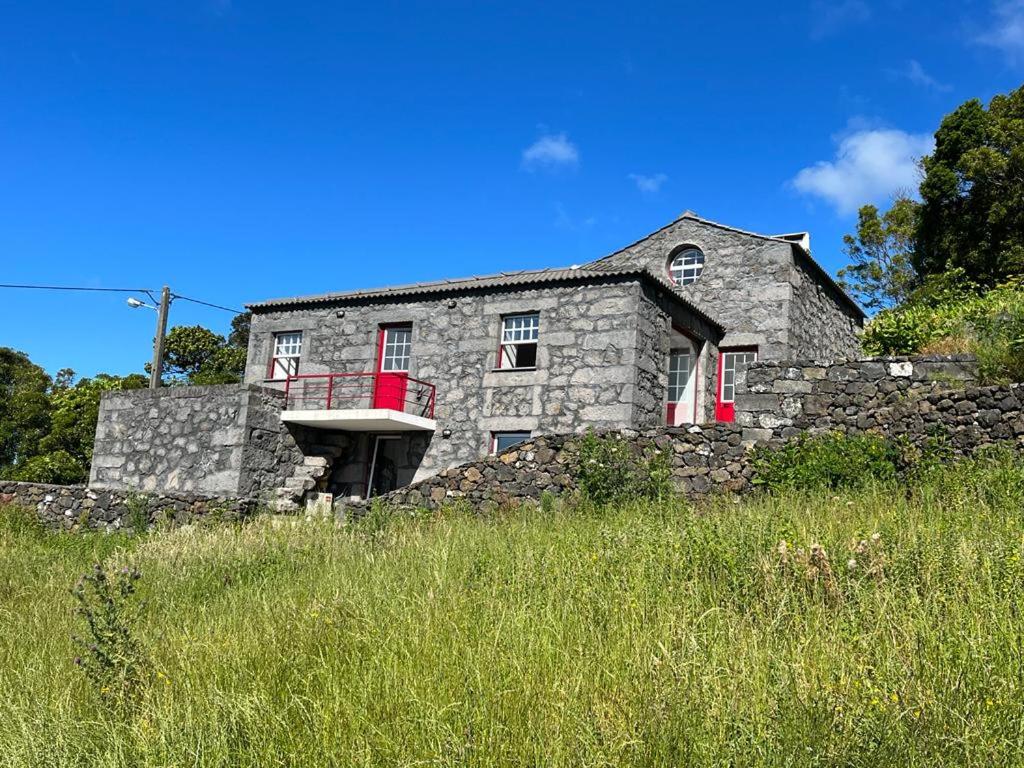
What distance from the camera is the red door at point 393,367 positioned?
18.4 m

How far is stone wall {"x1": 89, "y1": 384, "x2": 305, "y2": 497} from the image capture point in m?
17.6

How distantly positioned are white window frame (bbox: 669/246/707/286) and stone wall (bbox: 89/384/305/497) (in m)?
9.76

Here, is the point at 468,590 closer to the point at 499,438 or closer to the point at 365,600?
the point at 365,600

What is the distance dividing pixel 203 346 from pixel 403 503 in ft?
89.1

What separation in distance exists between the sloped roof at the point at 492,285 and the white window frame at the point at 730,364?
2.69 feet

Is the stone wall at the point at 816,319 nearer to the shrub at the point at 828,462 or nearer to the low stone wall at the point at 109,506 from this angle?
the shrub at the point at 828,462

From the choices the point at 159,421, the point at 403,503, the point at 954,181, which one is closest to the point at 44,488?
the point at 159,421

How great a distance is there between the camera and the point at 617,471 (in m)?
12.1

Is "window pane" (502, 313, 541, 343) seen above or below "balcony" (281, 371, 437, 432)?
above

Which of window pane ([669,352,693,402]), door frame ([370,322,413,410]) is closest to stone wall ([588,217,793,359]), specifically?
window pane ([669,352,693,402])

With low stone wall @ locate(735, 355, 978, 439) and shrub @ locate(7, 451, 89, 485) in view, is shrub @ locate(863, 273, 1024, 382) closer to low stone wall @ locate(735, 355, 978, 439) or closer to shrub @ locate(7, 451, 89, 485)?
low stone wall @ locate(735, 355, 978, 439)

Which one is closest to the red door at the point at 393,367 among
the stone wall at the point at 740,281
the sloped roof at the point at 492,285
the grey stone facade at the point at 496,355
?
the grey stone facade at the point at 496,355

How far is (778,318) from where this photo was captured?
20.0 metres

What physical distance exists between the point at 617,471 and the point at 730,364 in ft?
29.8
